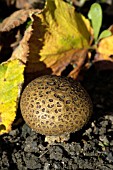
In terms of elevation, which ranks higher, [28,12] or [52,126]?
[28,12]

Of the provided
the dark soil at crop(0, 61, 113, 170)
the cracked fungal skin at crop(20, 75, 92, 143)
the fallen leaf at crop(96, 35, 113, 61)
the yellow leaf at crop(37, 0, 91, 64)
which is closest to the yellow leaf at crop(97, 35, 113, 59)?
the fallen leaf at crop(96, 35, 113, 61)

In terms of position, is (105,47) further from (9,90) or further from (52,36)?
(9,90)

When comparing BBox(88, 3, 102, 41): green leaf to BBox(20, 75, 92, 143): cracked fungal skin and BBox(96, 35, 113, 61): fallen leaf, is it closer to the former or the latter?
BBox(96, 35, 113, 61): fallen leaf

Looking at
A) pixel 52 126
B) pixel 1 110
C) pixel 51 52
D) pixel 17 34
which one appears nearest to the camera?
pixel 52 126

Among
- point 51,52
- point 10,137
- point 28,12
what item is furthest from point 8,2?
point 10,137

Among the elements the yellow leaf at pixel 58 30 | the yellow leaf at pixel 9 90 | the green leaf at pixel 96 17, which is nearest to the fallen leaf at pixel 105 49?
the green leaf at pixel 96 17

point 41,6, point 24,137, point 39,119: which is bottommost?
point 24,137

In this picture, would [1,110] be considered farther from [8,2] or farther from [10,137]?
[8,2]
